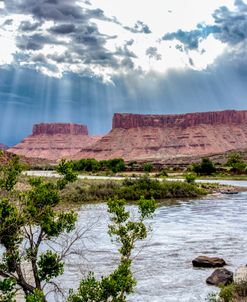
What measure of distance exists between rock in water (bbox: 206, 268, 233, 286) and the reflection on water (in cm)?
32

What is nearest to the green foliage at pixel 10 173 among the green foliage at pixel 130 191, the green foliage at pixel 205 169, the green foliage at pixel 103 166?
the green foliage at pixel 130 191

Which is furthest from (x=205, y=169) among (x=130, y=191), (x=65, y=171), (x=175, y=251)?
(x=65, y=171)

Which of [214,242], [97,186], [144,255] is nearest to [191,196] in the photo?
[97,186]

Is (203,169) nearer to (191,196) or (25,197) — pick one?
(191,196)

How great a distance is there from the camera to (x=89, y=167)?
134 meters

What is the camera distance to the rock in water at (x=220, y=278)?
16859mm

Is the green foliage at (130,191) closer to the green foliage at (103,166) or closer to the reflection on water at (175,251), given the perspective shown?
the reflection on water at (175,251)

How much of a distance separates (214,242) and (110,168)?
99.1 m

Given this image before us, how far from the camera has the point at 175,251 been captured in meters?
23.8

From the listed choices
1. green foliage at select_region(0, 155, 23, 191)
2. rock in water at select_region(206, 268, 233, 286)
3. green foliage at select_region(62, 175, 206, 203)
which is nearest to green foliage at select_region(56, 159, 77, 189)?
green foliage at select_region(0, 155, 23, 191)

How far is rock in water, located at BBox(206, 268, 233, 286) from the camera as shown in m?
16.9

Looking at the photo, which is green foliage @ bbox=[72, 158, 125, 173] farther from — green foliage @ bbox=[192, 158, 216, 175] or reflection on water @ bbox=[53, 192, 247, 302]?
reflection on water @ bbox=[53, 192, 247, 302]

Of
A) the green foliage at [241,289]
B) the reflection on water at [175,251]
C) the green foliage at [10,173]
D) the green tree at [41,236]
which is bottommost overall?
the reflection on water at [175,251]

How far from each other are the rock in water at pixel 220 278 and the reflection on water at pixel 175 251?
0.32m
